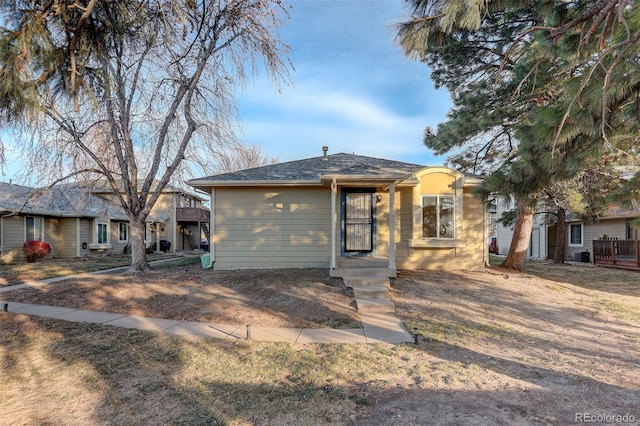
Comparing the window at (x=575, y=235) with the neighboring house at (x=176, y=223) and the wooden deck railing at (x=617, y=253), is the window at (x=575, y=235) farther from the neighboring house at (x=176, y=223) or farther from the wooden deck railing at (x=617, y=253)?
the neighboring house at (x=176, y=223)

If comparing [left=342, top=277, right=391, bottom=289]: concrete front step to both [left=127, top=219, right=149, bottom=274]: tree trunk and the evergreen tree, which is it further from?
[left=127, top=219, right=149, bottom=274]: tree trunk

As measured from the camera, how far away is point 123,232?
23219 millimetres

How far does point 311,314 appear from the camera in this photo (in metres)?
6.25

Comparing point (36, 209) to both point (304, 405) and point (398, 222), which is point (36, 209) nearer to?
point (398, 222)

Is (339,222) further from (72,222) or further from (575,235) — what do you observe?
(575,235)

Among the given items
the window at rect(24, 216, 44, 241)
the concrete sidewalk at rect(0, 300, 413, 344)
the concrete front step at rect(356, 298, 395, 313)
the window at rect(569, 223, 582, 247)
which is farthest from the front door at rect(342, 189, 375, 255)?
the window at rect(24, 216, 44, 241)

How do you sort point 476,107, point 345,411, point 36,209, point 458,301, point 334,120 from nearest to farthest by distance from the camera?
point 345,411 → point 458,301 → point 476,107 → point 334,120 → point 36,209

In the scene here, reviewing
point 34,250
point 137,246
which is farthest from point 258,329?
point 34,250

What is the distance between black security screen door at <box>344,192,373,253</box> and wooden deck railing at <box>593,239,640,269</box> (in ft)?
40.6

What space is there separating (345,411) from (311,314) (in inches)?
126

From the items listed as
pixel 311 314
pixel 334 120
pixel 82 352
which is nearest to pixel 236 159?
pixel 334 120

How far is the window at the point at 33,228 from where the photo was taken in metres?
16.6

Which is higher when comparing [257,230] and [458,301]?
[257,230]

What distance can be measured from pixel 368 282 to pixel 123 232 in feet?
68.8
